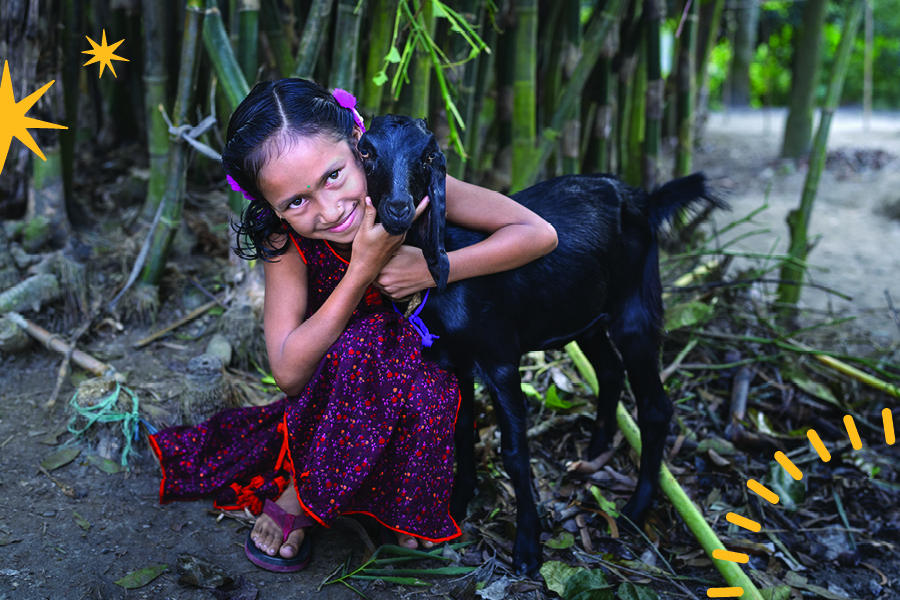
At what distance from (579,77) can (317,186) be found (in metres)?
2.09

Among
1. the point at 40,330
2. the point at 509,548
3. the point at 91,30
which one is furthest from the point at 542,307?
the point at 91,30

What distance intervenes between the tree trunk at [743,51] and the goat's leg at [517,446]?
12.4m

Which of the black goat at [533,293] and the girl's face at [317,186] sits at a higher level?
the girl's face at [317,186]

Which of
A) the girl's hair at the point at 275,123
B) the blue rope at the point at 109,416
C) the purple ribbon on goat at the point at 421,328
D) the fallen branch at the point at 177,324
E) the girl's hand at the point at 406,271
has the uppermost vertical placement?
the girl's hair at the point at 275,123

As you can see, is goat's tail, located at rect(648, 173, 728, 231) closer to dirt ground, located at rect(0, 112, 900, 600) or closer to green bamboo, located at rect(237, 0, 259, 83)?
dirt ground, located at rect(0, 112, 900, 600)

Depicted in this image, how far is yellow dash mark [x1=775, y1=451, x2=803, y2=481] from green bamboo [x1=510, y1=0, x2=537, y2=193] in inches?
63.8

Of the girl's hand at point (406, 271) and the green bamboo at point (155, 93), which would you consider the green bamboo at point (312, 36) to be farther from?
the girl's hand at point (406, 271)

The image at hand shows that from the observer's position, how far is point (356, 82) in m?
3.02

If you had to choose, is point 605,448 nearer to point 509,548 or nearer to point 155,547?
point 509,548

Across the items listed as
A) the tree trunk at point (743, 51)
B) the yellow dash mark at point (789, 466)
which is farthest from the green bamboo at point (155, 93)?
the tree trunk at point (743, 51)

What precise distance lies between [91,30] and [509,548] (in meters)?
3.93

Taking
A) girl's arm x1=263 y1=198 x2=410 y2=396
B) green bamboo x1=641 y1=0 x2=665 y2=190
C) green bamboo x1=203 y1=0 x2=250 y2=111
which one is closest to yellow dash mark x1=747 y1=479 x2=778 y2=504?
girl's arm x1=263 y1=198 x2=410 y2=396

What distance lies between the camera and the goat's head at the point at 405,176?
59.2 inches

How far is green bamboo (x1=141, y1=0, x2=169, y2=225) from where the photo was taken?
303 centimetres
